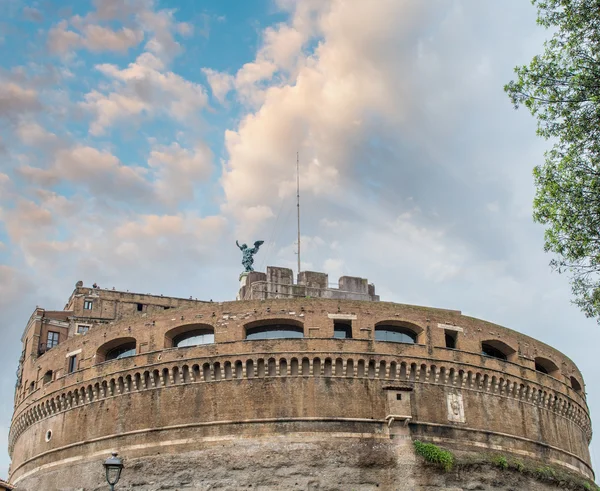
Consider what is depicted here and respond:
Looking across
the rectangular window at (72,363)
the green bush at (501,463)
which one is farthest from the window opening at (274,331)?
the green bush at (501,463)

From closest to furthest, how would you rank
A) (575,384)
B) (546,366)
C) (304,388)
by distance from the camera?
(304,388) < (546,366) < (575,384)

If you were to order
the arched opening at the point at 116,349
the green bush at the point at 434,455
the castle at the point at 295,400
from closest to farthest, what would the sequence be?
the castle at the point at 295,400 < the green bush at the point at 434,455 < the arched opening at the point at 116,349

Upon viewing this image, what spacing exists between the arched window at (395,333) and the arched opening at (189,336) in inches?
275

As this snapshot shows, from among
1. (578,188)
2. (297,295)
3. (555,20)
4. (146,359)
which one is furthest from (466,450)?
(555,20)

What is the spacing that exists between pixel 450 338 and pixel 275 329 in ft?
25.4

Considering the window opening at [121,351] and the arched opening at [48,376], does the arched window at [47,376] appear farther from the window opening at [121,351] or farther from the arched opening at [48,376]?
the window opening at [121,351]

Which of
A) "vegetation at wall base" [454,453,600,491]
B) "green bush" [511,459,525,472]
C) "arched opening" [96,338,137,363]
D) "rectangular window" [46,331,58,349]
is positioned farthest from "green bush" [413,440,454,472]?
"rectangular window" [46,331,58,349]

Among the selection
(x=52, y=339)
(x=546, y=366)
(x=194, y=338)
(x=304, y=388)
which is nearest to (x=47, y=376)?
(x=52, y=339)

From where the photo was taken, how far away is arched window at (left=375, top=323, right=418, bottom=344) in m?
35.1

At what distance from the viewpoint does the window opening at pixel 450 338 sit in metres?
35.7

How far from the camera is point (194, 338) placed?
116 feet

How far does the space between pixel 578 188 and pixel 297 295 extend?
20.4 meters

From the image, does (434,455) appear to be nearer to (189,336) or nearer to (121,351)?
(189,336)

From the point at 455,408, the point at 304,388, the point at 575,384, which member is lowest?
the point at 455,408
